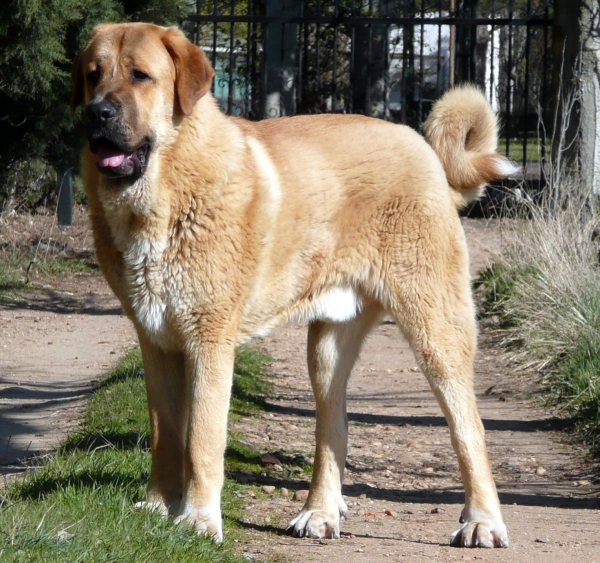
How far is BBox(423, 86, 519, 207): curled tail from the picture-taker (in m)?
4.32

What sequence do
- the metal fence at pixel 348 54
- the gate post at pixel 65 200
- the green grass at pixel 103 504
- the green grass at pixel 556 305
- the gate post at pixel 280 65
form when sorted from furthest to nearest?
the gate post at pixel 280 65 < the gate post at pixel 65 200 < the metal fence at pixel 348 54 < the green grass at pixel 556 305 < the green grass at pixel 103 504

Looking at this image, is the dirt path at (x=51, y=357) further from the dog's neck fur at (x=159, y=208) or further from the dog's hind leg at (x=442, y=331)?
the dog's hind leg at (x=442, y=331)

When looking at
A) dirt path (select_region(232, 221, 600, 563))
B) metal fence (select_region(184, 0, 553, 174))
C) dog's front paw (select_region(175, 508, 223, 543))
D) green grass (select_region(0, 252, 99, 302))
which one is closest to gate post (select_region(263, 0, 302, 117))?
metal fence (select_region(184, 0, 553, 174))

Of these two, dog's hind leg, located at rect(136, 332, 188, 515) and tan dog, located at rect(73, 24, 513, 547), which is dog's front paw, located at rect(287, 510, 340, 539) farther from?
dog's hind leg, located at rect(136, 332, 188, 515)

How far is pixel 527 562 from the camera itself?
3547mm

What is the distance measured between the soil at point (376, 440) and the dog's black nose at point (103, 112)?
174 centimetres

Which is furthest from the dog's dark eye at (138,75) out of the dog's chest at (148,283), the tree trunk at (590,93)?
the tree trunk at (590,93)

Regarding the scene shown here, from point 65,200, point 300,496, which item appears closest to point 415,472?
point 300,496

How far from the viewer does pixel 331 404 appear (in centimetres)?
411

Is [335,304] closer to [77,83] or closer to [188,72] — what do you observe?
[188,72]

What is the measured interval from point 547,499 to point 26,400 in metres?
3.13

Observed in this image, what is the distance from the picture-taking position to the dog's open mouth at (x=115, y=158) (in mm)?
3387

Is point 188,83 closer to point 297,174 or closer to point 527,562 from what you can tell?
point 297,174

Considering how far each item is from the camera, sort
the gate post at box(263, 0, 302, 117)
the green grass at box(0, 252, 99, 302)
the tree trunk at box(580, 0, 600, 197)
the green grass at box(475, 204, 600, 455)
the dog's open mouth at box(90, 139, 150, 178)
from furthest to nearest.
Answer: the gate post at box(263, 0, 302, 117) → the green grass at box(0, 252, 99, 302) → the tree trunk at box(580, 0, 600, 197) → the green grass at box(475, 204, 600, 455) → the dog's open mouth at box(90, 139, 150, 178)
